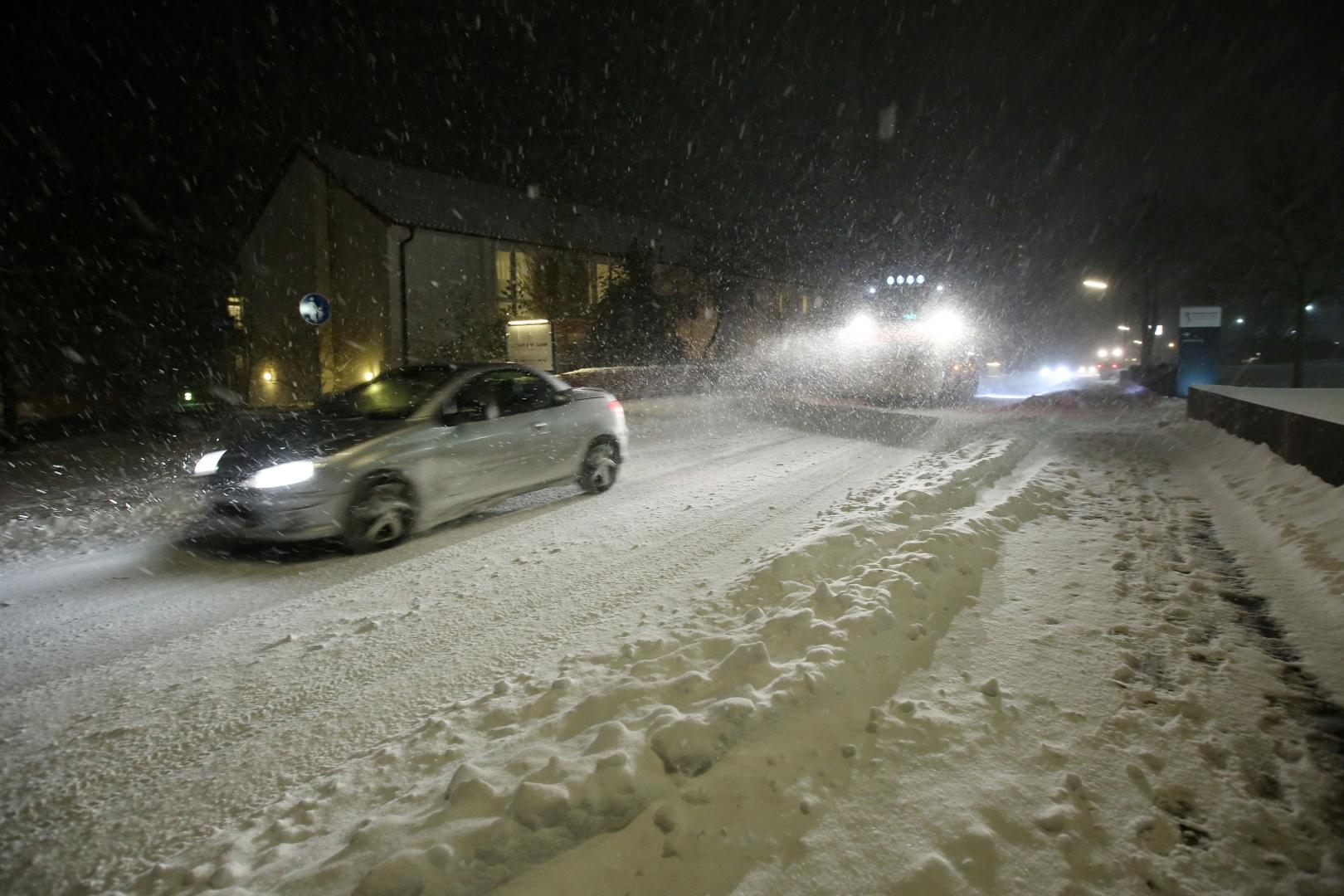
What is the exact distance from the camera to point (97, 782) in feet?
9.16

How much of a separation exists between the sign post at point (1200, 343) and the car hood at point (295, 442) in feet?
78.1

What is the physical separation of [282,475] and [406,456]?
939mm

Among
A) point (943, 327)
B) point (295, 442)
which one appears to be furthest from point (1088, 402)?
point (295, 442)

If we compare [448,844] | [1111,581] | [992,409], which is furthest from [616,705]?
[992,409]

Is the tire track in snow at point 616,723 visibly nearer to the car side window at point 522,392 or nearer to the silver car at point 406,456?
the silver car at point 406,456

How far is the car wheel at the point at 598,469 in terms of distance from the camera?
782 cm

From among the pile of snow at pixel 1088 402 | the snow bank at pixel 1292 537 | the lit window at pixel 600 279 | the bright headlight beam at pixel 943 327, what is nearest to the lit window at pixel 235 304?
the lit window at pixel 600 279

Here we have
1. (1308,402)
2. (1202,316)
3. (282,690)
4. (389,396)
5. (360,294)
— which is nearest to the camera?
(282,690)

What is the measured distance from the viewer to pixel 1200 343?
68.8ft

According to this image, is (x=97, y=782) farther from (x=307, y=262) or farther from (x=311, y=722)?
(x=307, y=262)

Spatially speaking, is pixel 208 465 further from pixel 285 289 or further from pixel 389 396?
pixel 285 289

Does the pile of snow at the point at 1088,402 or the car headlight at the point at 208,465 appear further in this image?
the pile of snow at the point at 1088,402

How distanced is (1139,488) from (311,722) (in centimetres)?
797

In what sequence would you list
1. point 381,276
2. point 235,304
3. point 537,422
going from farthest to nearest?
point 235,304, point 381,276, point 537,422
